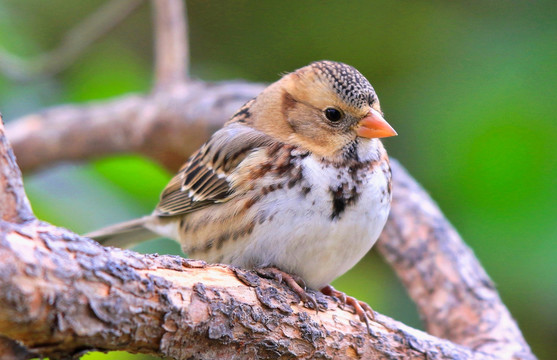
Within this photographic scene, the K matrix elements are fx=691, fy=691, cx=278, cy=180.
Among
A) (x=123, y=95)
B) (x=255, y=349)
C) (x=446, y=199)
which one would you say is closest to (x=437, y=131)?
(x=446, y=199)

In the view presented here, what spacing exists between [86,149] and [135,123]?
11.9 inches

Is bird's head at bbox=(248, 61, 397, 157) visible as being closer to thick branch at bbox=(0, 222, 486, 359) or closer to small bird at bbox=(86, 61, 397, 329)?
small bird at bbox=(86, 61, 397, 329)

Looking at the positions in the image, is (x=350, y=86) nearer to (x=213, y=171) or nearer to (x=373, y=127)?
(x=373, y=127)

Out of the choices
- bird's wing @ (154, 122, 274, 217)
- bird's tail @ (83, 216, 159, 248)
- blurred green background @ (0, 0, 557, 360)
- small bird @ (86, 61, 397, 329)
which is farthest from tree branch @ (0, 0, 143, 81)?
small bird @ (86, 61, 397, 329)

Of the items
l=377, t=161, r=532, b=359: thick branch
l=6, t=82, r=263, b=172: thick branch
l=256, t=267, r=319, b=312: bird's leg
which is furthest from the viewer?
l=6, t=82, r=263, b=172: thick branch

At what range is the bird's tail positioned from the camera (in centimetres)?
245

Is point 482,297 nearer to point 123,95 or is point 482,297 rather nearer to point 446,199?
point 446,199

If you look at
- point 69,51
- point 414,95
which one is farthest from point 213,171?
point 69,51

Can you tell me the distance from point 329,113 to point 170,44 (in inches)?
69.0

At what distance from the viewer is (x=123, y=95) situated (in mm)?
3678

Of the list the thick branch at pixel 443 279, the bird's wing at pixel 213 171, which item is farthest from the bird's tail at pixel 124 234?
the thick branch at pixel 443 279

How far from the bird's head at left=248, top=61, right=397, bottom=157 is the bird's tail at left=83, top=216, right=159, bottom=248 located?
70cm

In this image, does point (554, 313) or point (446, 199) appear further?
point (446, 199)

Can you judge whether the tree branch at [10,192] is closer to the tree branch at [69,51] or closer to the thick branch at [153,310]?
the thick branch at [153,310]
